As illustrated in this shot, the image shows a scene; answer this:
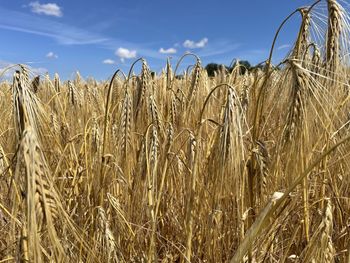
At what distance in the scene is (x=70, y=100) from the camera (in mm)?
2459

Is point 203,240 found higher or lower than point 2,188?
lower

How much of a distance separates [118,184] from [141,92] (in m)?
0.41

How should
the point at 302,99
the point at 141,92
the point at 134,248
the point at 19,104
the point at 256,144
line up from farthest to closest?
the point at 141,92 < the point at 134,248 < the point at 256,144 < the point at 302,99 < the point at 19,104

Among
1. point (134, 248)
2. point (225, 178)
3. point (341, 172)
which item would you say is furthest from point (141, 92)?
point (341, 172)

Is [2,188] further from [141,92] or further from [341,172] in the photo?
[341,172]

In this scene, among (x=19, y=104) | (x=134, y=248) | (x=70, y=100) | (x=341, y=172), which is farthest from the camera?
(x=70, y=100)

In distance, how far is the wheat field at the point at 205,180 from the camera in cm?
87

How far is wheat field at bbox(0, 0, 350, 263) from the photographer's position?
87 cm

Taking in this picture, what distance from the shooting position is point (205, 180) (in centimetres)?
159

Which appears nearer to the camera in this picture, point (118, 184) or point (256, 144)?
point (256, 144)

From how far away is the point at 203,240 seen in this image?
4.91 feet

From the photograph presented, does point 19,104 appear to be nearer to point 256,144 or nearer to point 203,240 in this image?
point 256,144

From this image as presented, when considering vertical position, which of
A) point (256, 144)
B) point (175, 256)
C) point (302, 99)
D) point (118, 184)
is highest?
point (302, 99)

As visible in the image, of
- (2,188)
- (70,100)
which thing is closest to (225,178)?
(2,188)
